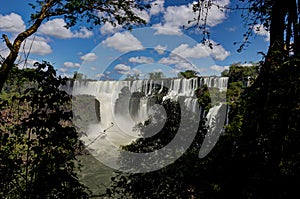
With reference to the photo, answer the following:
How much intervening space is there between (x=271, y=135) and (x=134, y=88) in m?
17.2

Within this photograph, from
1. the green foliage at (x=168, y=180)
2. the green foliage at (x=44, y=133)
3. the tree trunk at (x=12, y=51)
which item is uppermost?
the tree trunk at (x=12, y=51)

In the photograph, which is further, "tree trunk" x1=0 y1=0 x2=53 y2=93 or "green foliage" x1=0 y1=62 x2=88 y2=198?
"tree trunk" x1=0 y1=0 x2=53 y2=93

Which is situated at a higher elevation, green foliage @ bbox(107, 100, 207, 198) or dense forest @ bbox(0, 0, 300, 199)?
dense forest @ bbox(0, 0, 300, 199)

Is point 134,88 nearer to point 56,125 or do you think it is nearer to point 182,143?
point 182,143

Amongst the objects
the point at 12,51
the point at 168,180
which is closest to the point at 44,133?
the point at 12,51

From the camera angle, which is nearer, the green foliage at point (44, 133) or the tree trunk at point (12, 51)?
the green foliage at point (44, 133)

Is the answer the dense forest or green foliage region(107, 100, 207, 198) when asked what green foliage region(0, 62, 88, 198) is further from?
green foliage region(107, 100, 207, 198)

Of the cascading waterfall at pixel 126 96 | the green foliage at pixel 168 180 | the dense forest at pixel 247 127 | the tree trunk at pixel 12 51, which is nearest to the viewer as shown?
the dense forest at pixel 247 127

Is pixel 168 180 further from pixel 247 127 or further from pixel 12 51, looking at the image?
pixel 12 51

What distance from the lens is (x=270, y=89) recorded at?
1.91 meters

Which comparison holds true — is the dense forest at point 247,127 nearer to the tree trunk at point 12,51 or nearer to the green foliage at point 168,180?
the tree trunk at point 12,51

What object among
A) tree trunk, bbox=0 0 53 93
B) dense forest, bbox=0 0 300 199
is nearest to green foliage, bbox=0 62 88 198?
dense forest, bbox=0 0 300 199

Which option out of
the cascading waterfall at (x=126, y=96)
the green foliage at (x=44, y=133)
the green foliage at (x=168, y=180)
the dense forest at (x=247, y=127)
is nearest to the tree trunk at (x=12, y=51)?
the dense forest at (x=247, y=127)

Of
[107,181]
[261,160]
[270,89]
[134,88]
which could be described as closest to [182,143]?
[261,160]
